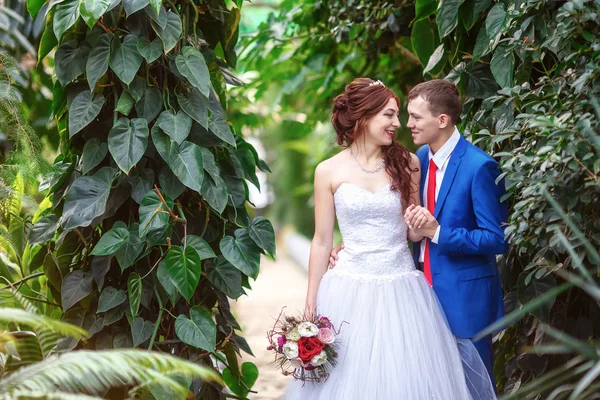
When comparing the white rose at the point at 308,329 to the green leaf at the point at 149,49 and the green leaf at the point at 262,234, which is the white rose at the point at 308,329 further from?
the green leaf at the point at 149,49

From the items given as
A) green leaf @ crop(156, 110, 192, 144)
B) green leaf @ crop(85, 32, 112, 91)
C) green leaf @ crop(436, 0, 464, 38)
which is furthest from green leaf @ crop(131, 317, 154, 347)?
green leaf @ crop(436, 0, 464, 38)

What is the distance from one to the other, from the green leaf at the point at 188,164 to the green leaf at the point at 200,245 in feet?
0.77

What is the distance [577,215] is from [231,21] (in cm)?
168

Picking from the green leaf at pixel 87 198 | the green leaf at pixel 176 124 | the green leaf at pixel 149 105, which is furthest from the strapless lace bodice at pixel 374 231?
the green leaf at pixel 87 198

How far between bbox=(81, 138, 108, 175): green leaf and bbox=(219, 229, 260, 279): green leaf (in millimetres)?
568

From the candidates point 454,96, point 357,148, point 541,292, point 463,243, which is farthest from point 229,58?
point 541,292

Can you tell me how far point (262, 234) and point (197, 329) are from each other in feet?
1.49

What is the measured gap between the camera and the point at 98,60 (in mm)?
2740

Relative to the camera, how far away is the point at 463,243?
8.61 ft

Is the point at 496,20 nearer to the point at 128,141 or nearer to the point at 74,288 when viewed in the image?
the point at 128,141

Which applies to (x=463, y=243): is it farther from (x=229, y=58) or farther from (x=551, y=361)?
(x=229, y=58)

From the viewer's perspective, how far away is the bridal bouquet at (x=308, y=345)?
2.64 m

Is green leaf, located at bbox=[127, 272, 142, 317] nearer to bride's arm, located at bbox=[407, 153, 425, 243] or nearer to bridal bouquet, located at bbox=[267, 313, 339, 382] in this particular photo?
bridal bouquet, located at bbox=[267, 313, 339, 382]

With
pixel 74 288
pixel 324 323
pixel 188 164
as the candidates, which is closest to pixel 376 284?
pixel 324 323
